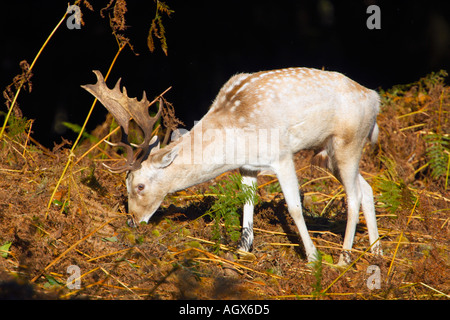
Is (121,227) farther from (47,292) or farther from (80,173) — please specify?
(47,292)

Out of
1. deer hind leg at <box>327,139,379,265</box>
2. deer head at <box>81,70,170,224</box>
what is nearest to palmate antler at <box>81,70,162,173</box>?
deer head at <box>81,70,170,224</box>

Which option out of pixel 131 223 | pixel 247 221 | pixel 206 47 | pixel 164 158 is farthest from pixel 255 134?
pixel 206 47

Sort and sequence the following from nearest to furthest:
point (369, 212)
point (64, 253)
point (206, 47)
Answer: point (64, 253), point (369, 212), point (206, 47)

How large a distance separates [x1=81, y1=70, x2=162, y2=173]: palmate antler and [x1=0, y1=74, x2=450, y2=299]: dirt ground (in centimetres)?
65

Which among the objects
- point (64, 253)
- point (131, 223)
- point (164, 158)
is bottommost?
point (131, 223)

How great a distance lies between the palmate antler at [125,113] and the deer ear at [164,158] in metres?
0.15

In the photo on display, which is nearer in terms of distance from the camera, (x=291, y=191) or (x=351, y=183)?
(x=291, y=191)

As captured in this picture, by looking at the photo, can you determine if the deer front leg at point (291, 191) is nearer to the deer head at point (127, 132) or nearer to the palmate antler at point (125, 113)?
the deer head at point (127, 132)

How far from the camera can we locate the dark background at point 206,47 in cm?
932

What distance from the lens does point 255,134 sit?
560 centimetres

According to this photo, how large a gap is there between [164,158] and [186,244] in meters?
0.96

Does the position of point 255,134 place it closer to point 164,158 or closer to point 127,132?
point 164,158

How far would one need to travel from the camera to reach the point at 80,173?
6492 millimetres

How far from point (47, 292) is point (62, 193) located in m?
1.83
